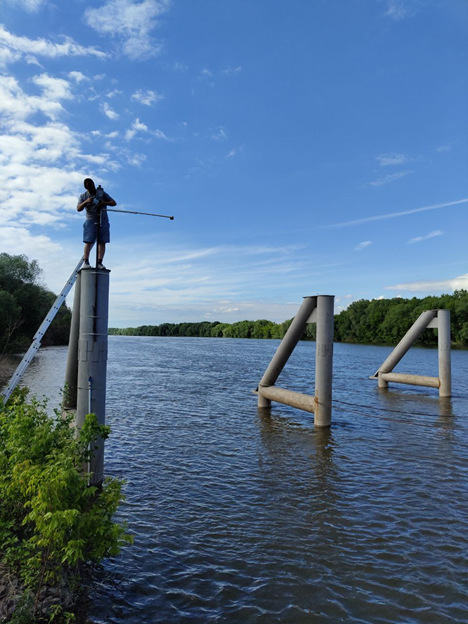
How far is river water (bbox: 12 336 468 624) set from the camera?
5031 millimetres

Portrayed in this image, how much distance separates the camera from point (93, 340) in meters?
7.10

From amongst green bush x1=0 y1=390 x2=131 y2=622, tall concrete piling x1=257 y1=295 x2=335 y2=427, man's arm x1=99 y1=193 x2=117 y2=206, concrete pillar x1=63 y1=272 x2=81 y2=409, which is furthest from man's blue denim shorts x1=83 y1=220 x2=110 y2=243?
tall concrete piling x1=257 y1=295 x2=335 y2=427

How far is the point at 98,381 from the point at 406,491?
6.37 m

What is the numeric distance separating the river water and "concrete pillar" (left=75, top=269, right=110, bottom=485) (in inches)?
77.8

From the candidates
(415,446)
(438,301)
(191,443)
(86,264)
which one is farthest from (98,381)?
(438,301)

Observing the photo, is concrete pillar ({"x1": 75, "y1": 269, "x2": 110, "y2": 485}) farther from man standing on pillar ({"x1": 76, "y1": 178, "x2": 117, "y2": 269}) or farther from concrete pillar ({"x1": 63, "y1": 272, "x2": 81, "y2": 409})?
concrete pillar ({"x1": 63, "y1": 272, "x2": 81, "y2": 409})

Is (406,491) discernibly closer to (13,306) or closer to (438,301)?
(13,306)

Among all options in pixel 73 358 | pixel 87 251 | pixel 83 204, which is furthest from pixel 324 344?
pixel 83 204

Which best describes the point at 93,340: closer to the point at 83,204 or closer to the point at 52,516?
the point at 83,204

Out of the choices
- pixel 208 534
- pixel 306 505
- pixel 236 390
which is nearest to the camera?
pixel 208 534

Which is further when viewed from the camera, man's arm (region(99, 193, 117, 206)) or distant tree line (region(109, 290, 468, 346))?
distant tree line (region(109, 290, 468, 346))

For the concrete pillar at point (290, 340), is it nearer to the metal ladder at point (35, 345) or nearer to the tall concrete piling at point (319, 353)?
the tall concrete piling at point (319, 353)

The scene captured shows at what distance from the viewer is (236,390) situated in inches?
926

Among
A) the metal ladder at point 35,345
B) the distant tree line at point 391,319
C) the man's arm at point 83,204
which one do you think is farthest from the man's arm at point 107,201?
the distant tree line at point 391,319
